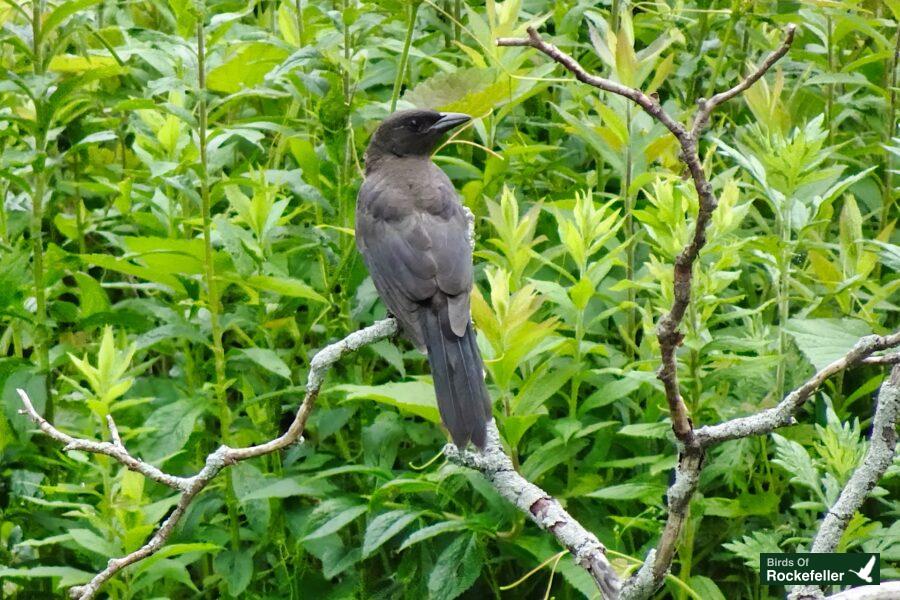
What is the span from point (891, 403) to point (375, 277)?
1669mm

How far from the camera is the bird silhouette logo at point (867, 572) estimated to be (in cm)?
235

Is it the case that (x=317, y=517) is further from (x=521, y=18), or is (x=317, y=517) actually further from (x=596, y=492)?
(x=521, y=18)

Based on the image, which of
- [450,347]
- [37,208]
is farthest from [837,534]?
[37,208]

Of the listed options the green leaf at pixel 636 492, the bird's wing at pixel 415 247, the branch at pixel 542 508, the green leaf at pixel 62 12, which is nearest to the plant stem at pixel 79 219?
the green leaf at pixel 62 12

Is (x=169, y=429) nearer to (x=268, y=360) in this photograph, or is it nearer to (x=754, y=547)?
(x=268, y=360)

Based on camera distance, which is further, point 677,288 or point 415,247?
point 415,247

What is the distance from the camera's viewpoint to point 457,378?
290 centimetres

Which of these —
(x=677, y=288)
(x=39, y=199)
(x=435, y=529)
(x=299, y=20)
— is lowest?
(x=435, y=529)

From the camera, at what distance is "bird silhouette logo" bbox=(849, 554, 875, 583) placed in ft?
7.70

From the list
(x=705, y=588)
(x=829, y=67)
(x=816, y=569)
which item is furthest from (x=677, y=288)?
(x=829, y=67)

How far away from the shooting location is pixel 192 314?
349cm

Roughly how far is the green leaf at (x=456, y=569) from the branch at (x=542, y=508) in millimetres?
404

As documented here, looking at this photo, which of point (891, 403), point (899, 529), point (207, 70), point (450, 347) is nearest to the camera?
point (891, 403)

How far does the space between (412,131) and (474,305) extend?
992 millimetres
